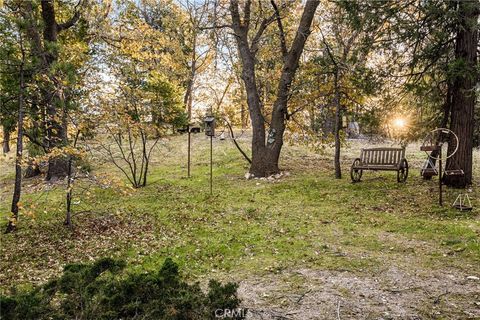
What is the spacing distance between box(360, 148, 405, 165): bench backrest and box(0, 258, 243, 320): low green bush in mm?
9166

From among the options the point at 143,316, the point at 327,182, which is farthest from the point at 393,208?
the point at 143,316

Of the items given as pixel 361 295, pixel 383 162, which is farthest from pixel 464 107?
pixel 361 295

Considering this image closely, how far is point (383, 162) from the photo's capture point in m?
10.6

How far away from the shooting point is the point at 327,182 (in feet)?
36.9

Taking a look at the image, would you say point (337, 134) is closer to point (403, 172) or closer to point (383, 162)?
point (383, 162)

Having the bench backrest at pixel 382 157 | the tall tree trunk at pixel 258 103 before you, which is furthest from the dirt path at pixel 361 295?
the tall tree trunk at pixel 258 103

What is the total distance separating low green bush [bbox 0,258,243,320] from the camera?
2197mm

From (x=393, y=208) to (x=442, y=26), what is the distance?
4.71m

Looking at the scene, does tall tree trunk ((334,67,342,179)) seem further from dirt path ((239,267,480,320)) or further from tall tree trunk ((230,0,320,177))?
dirt path ((239,267,480,320))

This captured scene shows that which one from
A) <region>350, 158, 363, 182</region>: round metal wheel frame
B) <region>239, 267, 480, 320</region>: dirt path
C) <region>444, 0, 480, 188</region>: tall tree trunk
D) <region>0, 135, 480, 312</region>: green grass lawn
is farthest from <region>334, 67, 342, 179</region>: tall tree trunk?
<region>239, 267, 480, 320</region>: dirt path

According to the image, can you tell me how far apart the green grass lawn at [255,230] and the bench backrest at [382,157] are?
0.61 meters

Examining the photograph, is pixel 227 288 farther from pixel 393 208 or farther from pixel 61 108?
pixel 393 208

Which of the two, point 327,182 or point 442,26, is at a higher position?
point 442,26

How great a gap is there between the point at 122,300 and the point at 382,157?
32.0ft
